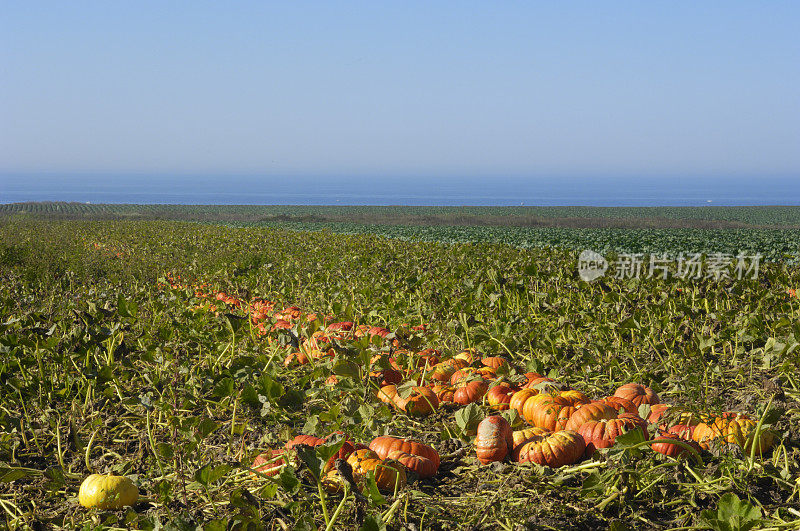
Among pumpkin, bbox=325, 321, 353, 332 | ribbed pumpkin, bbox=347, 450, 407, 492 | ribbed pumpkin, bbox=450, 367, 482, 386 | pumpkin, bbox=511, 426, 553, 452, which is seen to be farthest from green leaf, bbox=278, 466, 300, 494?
pumpkin, bbox=325, 321, 353, 332

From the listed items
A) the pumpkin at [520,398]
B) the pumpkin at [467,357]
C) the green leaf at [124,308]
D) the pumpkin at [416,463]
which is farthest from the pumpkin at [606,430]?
the green leaf at [124,308]

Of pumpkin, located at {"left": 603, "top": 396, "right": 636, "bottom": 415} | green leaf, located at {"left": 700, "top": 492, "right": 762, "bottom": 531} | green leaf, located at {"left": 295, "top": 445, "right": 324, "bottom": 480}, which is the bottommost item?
pumpkin, located at {"left": 603, "top": 396, "right": 636, "bottom": 415}

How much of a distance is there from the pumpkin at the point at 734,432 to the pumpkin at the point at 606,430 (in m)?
0.28

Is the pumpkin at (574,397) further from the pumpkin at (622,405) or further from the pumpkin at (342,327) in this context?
the pumpkin at (342,327)

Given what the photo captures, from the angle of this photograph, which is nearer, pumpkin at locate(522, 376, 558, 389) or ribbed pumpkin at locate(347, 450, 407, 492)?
ribbed pumpkin at locate(347, 450, 407, 492)

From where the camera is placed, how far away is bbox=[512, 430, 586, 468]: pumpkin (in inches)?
116

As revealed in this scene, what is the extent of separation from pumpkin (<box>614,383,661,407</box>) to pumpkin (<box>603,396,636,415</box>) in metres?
0.10

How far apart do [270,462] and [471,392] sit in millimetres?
1570

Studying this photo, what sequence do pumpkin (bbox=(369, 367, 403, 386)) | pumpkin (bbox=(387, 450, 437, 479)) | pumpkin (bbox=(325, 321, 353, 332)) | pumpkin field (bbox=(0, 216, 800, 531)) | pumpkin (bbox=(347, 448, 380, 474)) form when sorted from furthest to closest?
pumpkin (bbox=(325, 321, 353, 332))
pumpkin (bbox=(369, 367, 403, 386))
pumpkin (bbox=(387, 450, 437, 479))
pumpkin (bbox=(347, 448, 380, 474))
pumpkin field (bbox=(0, 216, 800, 531))

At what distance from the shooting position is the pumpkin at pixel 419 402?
3750 mm

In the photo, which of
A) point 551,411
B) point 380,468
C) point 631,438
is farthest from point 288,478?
point 551,411

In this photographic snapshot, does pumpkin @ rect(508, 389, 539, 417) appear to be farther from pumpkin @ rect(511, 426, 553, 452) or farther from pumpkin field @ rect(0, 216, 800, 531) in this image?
pumpkin @ rect(511, 426, 553, 452)

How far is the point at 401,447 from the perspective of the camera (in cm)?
301

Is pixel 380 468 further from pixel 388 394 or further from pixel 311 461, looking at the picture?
pixel 388 394
